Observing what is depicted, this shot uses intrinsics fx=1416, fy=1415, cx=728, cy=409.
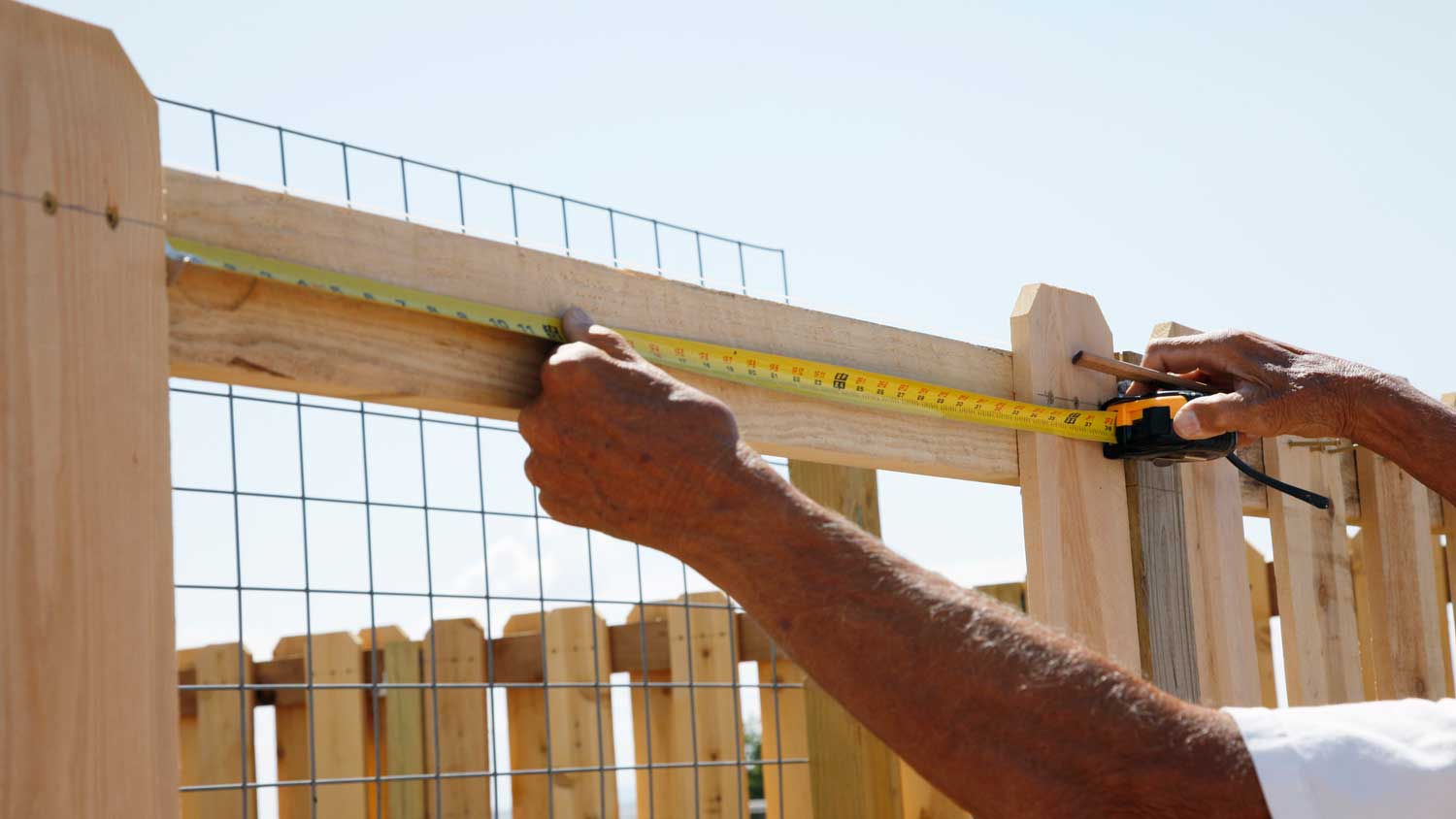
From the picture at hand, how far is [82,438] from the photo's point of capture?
112 cm

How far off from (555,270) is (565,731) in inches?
105

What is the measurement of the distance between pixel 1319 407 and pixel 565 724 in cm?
252

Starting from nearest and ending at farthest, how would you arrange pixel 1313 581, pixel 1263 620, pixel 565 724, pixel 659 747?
pixel 1313 581 → pixel 659 747 → pixel 565 724 → pixel 1263 620

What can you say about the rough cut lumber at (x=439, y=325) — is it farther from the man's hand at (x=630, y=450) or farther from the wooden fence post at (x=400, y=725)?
the wooden fence post at (x=400, y=725)

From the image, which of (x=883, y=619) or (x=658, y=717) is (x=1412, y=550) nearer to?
(x=658, y=717)

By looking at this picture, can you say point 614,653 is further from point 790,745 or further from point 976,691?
point 976,691

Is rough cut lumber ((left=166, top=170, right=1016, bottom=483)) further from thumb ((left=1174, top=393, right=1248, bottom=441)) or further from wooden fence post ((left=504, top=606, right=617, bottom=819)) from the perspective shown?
wooden fence post ((left=504, top=606, right=617, bottom=819))

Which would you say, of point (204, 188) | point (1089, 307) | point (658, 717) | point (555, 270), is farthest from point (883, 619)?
point (658, 717)

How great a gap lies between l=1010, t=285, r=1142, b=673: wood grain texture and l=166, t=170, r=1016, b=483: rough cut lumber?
264mm

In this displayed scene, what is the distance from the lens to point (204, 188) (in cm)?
129

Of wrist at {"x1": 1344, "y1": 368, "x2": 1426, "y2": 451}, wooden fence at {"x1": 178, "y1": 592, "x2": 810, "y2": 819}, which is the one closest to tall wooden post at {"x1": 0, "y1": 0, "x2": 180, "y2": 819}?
wrist at {"x1": 1344, "y1": 368, "x2": 1426, "y2": 451}

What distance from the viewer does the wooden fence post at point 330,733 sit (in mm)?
3877

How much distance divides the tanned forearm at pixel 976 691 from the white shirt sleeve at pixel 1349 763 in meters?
0.02

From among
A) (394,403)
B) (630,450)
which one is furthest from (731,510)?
(394,403)
